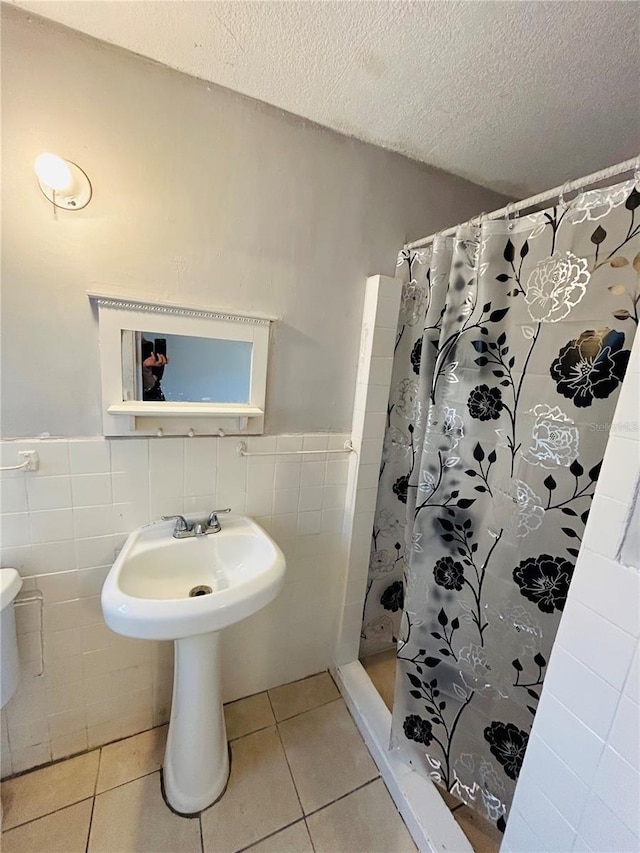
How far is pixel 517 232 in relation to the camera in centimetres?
94

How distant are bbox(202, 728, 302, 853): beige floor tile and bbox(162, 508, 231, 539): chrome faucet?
86 centimetres

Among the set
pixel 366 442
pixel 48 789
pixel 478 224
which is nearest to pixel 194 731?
pixel 48 789

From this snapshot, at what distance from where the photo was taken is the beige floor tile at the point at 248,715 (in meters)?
1.34

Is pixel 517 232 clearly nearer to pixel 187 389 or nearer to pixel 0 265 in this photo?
pixel 187 389

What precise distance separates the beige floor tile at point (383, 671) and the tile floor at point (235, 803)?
230 millimetres

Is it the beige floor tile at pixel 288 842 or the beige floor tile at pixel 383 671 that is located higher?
the beige floor tile at pixel 383 671

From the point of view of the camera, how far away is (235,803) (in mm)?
1117

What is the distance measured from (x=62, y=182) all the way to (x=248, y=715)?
192 cm

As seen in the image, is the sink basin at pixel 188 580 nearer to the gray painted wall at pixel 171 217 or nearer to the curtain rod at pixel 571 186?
the gray painted wall at pixel 171 217

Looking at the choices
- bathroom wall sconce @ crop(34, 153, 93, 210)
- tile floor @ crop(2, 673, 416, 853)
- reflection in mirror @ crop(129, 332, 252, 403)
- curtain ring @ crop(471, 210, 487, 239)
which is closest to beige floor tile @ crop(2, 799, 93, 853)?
tile floor @ crop(2, 673, 416, 853)

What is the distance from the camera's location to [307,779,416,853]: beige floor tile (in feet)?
3.40

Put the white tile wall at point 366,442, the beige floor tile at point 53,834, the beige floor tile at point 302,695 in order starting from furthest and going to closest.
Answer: the beige floor tile at point 302,695, the white tile wall at point 366,442, the beige floor tile at point 53,834

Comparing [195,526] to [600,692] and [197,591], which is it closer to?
[197,591]

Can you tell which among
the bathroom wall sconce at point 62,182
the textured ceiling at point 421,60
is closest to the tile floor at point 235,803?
the bathroom wall sconce at point 62,182
